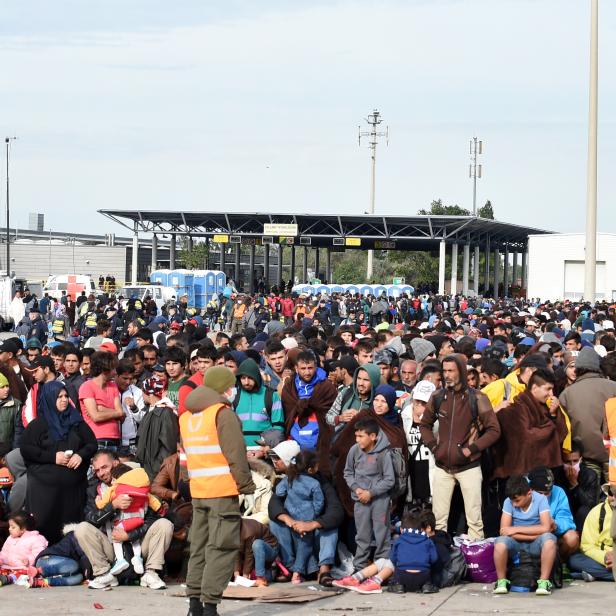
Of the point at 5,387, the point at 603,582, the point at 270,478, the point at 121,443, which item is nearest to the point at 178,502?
the point at 270,478

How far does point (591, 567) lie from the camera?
32.2 feet

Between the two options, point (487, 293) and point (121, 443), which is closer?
point (121, 443)

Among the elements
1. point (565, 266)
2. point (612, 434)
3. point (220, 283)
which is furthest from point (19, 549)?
point (565, 266)

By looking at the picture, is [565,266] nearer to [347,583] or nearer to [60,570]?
[347,583]

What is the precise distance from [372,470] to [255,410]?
5.24 feet

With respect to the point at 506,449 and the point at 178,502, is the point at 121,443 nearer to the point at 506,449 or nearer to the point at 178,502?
the point at 178,502

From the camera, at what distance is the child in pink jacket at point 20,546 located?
32.6 feet

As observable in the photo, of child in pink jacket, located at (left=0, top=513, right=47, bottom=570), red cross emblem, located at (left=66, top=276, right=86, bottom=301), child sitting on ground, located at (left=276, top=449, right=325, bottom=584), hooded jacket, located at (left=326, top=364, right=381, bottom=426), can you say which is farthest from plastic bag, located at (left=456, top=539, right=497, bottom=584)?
red cross emblem, located at (left=66, top=276, right=86, bottom=301)

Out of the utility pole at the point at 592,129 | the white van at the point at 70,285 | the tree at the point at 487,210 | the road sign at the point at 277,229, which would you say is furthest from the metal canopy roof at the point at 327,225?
the tree at the point at 487,210

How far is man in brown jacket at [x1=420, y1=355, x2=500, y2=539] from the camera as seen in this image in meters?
10.1

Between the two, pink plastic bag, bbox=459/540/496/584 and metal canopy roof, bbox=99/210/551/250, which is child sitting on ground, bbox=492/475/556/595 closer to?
pink plastic bag, bbox=459/540/496/584

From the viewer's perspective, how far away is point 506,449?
10.4m

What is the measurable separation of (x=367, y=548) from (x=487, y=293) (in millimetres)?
69185

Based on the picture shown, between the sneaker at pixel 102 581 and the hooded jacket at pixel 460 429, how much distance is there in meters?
2.77
